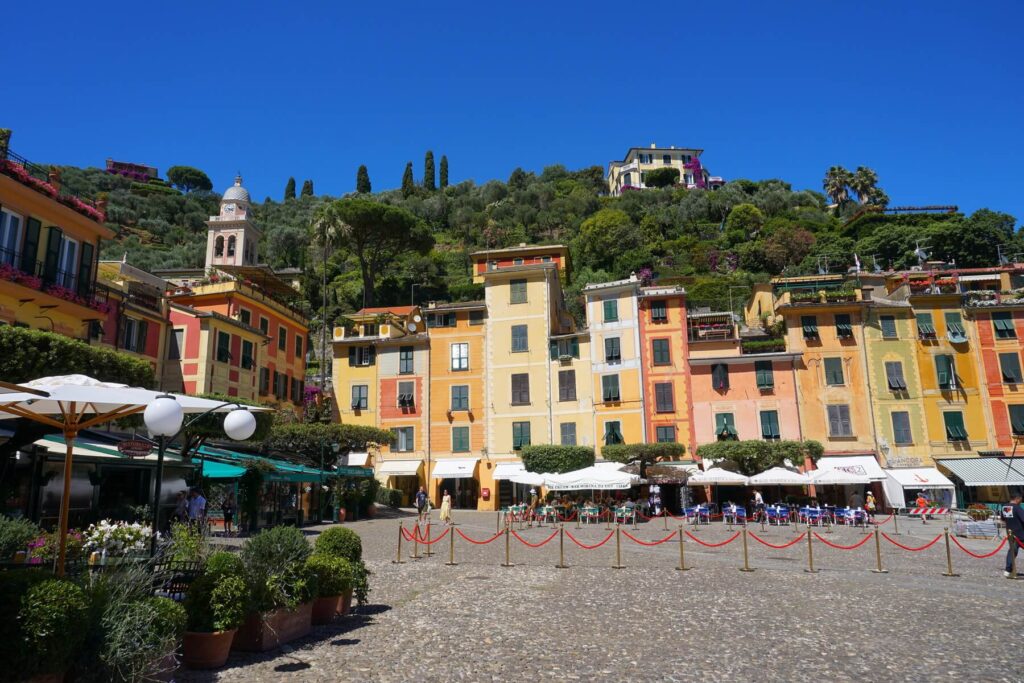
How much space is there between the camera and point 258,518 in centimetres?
2244

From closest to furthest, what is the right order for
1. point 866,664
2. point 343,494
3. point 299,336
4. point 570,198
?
point 866,664
point 343,494
point 299,336
point 570,198

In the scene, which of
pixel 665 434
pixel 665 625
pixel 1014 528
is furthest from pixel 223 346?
pixel 1014 528

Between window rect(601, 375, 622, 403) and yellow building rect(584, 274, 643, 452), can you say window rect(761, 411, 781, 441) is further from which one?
window rect(601, 375, 622, 403)

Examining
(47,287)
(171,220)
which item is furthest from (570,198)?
(47,287)

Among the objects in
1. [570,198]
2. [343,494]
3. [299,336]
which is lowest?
[343,494]

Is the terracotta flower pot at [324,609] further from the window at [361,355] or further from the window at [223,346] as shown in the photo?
the window at [361,355]

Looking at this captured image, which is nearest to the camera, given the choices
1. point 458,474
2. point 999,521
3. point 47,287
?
point 47,287

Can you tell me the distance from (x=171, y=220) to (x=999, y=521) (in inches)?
4402

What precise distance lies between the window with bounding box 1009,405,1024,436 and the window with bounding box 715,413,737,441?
14.3 m

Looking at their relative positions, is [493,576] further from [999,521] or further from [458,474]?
[458,474]

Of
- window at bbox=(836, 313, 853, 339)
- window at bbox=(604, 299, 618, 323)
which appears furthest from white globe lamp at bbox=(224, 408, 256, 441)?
window at bbox=(836, 313, 853, 339)

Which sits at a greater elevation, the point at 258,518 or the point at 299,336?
the point at 299,336

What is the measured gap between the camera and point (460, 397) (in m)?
41.0

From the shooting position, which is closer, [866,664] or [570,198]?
[866,664]
